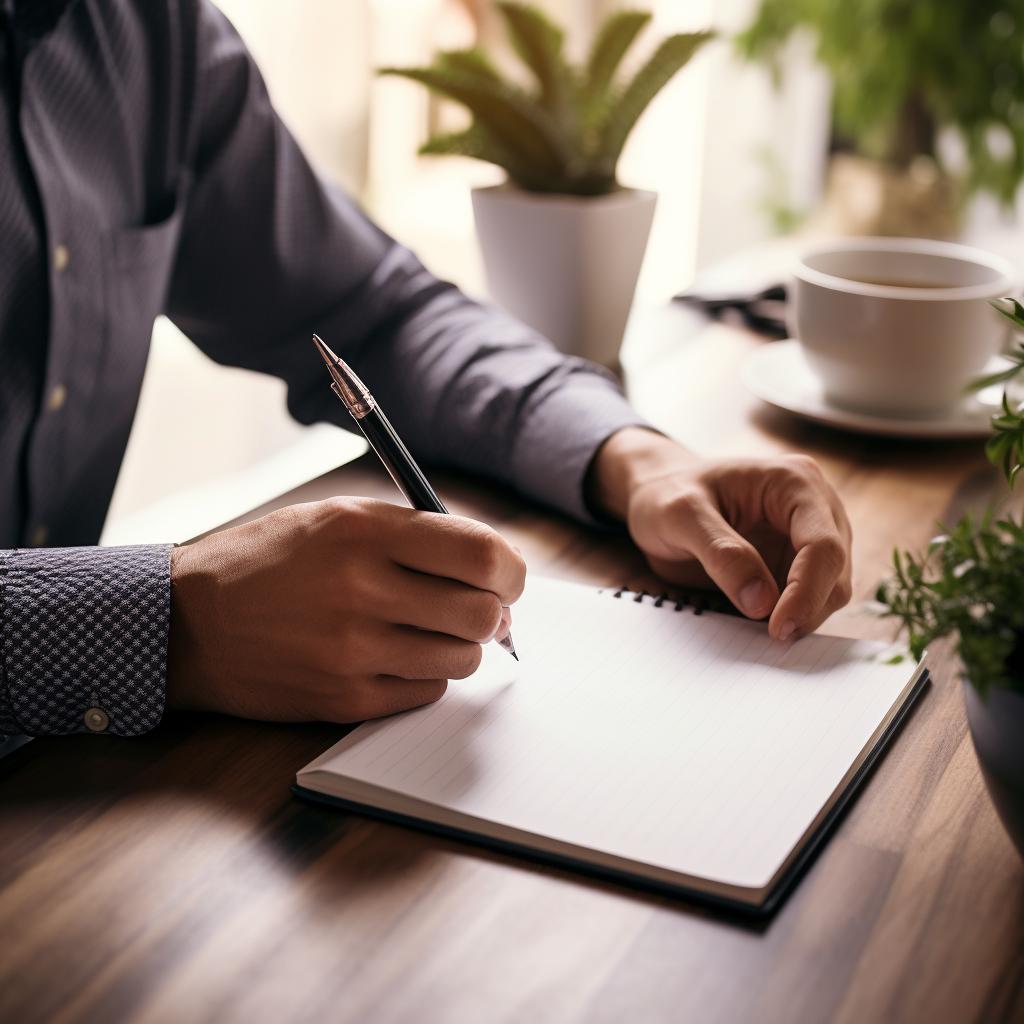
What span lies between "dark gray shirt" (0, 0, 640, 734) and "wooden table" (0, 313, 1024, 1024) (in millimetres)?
389

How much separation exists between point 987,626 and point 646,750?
20cm

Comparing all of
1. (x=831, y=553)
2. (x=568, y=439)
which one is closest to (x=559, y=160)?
(x=568, y=439)

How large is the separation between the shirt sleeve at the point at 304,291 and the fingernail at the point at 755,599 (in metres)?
0.34

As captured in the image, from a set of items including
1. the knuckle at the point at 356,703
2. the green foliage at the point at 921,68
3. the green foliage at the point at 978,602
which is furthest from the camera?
the green foliage at the point at 921,68

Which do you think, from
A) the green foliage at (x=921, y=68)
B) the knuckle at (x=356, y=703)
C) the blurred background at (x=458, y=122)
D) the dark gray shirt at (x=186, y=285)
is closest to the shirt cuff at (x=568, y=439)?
the dark gray shirt at (x=186, y=285)

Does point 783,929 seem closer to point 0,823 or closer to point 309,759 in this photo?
point 309,759

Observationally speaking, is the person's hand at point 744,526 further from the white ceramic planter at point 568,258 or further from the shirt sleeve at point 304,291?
the white ceramic planter at point 568,258

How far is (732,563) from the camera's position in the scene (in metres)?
0.75

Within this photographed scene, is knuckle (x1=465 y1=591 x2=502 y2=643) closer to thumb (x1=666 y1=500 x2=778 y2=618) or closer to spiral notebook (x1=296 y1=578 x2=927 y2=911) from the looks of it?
spiral notebook (x1=296 y1=578 x2=927 y2=911)

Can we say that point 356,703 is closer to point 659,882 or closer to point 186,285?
point 659,882

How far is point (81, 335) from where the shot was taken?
3.36 ft

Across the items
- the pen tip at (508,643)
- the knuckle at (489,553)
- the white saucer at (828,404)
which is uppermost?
the knuckle at (489,553)

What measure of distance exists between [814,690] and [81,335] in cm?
68

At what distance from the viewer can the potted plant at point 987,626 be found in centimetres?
46
